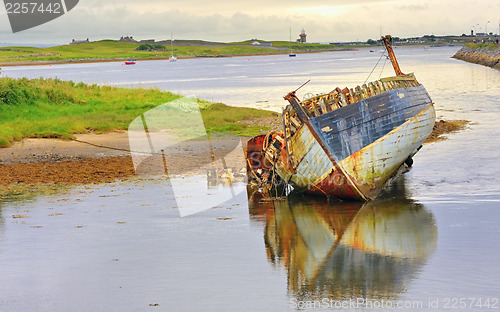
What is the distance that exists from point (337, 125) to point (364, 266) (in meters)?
6.03

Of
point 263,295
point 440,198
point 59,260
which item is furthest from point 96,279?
point 440,198

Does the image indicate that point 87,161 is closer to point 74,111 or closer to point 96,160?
point 96,160

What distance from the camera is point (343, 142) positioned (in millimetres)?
20297

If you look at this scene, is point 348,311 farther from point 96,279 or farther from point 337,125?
point 337,125

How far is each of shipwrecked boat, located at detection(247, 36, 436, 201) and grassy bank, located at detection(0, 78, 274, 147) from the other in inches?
554

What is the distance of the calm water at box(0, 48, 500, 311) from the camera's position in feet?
43.9

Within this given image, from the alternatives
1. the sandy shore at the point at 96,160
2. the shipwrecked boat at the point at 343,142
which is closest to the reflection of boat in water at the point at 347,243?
the shipwrecked boat at the point at 343,142

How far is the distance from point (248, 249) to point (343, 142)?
5144 millimetres

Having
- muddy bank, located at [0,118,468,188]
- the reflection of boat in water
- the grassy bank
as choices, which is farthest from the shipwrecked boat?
the grassy bank

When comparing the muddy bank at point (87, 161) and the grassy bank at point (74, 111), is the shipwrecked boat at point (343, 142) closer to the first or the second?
the muddy bank at point (87, 161)

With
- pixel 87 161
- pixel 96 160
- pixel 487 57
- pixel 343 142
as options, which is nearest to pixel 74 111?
pixel 96 160

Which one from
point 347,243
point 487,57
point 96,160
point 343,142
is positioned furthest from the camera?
point 487,57

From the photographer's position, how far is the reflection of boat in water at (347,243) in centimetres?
1402

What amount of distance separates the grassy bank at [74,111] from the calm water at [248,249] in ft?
34.0
